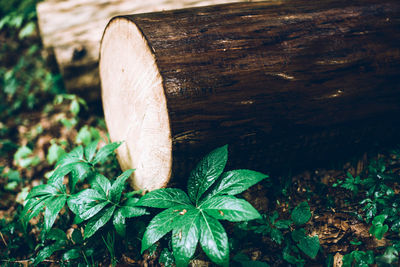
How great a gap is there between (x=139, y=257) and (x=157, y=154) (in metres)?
0.62

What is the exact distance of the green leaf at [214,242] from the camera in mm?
1160

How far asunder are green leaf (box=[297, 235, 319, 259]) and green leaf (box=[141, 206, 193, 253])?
64cm

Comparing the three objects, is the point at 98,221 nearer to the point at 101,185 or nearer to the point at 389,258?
the point at 101,185

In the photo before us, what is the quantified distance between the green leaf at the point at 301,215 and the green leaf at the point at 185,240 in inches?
25.1

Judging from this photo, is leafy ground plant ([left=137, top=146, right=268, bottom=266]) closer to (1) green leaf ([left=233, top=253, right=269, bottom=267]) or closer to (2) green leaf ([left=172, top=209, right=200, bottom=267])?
(2) green leaf ([left=172, top=209, right=200, bottom=267])

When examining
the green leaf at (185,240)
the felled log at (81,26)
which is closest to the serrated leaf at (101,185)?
the green leaf at (185,240)

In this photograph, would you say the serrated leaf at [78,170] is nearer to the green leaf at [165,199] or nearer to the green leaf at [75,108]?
the green leaf at [165,199]

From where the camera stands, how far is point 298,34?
155 cm

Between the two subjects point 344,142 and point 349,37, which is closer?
point 349,37

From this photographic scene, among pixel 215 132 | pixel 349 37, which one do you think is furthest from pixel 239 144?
pixel 349 37

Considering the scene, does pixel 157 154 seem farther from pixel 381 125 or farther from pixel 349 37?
pixel 381 125

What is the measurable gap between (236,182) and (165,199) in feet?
1.19

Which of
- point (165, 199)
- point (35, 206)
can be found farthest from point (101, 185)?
point (165, 199)

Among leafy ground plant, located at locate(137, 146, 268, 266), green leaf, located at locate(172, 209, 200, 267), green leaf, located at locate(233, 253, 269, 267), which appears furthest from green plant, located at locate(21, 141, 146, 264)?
green leaf, located at locate(233, 253, 269, 267)
